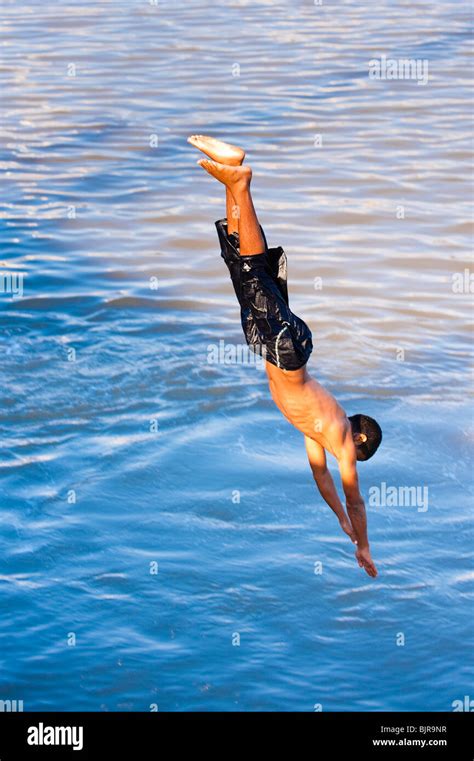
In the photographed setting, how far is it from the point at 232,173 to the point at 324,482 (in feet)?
7.87

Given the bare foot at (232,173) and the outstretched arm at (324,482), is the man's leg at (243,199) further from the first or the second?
the outstretched arm at (324,482)

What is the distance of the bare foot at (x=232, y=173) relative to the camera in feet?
24.8

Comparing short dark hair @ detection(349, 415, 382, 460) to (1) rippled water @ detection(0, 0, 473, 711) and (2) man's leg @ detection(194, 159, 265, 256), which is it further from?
(1) rippled water @ detection(0, 0, 473, 711)

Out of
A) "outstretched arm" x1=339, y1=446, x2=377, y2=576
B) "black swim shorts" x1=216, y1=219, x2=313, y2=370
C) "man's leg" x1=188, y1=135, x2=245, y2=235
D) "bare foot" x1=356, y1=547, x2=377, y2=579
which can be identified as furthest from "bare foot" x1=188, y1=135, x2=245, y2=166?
"bare foot" x1=356, y1=547, x2=377, y2=579

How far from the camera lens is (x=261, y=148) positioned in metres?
21.4

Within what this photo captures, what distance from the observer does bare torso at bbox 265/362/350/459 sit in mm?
8289

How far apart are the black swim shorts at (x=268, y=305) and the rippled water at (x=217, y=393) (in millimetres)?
2752

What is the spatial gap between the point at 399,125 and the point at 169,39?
8.11 meters

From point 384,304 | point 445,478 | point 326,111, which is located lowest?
point 445,478

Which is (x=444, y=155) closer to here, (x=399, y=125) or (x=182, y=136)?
(x=399, y=125)

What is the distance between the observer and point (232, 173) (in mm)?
7551

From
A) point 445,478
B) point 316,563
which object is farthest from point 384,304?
point 316,563

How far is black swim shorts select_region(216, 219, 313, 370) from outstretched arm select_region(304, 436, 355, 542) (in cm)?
97

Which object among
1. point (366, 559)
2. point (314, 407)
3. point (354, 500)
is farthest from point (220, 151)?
point (366, 559)
